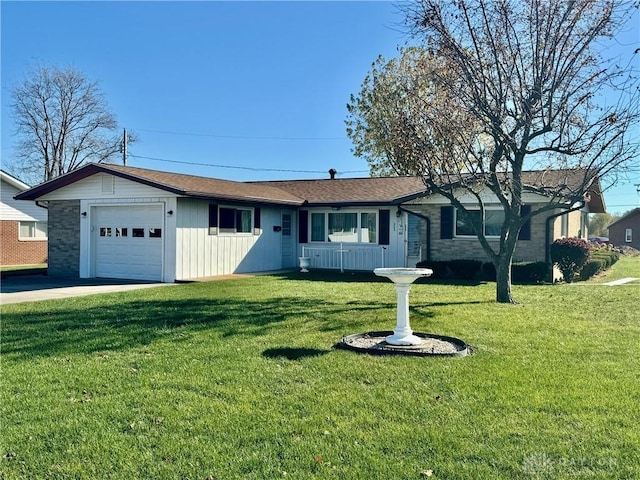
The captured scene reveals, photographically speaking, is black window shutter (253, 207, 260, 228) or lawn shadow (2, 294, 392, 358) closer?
lawn shadow (2, 294, 392, 358)

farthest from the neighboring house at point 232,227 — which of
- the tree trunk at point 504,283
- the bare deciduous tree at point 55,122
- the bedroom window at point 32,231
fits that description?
the bare deciduous tree at point 55,122

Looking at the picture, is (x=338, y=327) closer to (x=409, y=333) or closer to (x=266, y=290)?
(x=409, y=333)

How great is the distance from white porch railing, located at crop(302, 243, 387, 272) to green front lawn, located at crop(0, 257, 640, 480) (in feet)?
32.5

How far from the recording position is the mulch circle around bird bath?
6.38 m

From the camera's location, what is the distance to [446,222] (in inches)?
703

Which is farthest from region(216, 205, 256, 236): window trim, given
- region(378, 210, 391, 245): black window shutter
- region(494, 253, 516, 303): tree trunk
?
region(494, 253, 516, 303): tree trunk

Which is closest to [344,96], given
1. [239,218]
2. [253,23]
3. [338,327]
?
[239,218]

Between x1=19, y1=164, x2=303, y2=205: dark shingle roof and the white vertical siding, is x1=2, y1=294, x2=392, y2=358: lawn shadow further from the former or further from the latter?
x1=19, y1=164, x2=303, y2=205: dark shingle roof

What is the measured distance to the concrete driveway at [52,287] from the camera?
1192 cm

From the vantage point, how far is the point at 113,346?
6.85m

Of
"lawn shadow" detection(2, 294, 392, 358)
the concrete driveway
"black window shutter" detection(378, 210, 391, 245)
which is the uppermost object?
"black window shutter" detection(378, 210, 391, 245)

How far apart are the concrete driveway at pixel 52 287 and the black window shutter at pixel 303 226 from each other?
23.1ft

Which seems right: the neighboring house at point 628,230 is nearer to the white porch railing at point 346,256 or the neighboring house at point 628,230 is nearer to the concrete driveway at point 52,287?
the white porch railing at point 346,256

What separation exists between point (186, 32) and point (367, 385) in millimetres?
12169
